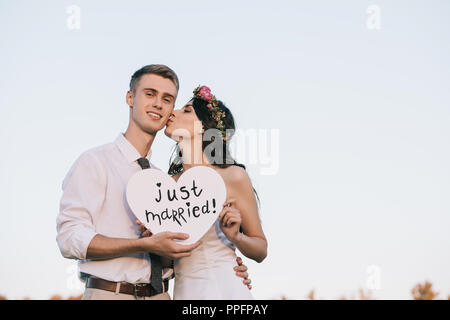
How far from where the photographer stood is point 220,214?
3408mm

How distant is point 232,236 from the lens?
3.35 m

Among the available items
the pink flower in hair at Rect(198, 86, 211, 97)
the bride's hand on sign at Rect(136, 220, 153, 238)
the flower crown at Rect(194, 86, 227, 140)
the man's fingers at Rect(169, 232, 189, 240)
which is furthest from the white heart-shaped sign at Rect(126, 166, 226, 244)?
the pink flower in hair at Rect(198, 86, 211, 97)

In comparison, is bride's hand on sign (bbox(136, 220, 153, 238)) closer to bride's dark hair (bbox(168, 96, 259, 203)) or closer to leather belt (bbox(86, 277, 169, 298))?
leather belt (bbox(86, 277, 169, 298))

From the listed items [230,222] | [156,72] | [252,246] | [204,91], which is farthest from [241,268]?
[156,72]

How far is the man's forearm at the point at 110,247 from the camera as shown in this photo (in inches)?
119

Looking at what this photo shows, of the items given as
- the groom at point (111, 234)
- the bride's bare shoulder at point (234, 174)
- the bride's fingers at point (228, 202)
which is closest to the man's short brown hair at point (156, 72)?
the groom at point (111, 234)

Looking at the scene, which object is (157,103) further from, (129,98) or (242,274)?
(242,274)

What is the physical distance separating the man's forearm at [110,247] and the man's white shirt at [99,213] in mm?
36

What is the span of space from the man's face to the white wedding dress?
0.85 metres

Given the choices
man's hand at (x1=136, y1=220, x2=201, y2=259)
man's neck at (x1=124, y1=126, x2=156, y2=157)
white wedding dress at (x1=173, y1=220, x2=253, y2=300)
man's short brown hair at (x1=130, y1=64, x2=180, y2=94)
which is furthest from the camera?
man's short brown hair at (x1=130, y1=64, x2=180, y2=94)

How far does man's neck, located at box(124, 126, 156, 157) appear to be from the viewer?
146 inches

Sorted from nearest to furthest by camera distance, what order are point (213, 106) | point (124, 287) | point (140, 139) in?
point (124, 287) < point (140, 139) < point (213, 106)

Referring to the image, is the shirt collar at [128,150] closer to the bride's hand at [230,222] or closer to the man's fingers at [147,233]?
the man's fingers at [147,233]

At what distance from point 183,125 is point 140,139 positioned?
0.41 meters
